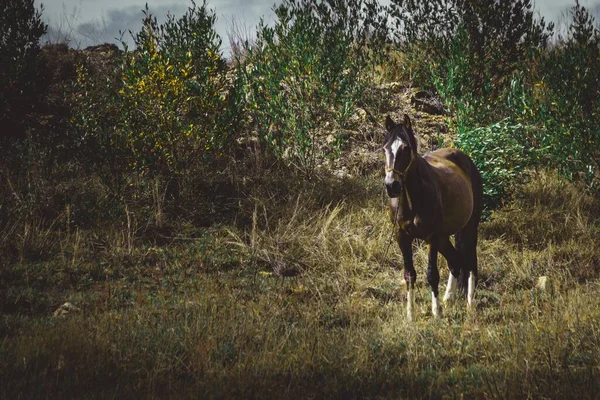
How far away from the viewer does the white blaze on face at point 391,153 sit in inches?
248

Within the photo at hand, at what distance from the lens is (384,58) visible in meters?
16.4

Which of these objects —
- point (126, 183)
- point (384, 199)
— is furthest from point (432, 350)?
point (126, 183)

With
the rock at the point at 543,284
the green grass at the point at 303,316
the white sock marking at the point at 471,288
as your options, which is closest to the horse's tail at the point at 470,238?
the white sock marking at the point at 471,288

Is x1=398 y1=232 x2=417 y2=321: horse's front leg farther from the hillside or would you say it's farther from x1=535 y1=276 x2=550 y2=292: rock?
x1=535 y1=276 x2=550 y2=292: rock

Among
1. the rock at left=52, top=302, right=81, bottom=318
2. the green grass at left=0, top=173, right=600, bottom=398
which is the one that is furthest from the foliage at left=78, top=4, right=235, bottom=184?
the rock at left=52, top=302, right=81, bottom=318

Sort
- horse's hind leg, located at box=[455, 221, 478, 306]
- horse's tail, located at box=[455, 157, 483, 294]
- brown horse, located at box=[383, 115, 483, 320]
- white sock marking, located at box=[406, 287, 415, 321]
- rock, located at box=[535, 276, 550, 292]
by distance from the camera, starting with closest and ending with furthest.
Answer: brown horse, located at box=[383, 115, 483, 320] < white sock marking, located at box=[406, 287, 415, 321] < horse's hind leg, located at box=[455, 221, 478, 306] < horse's tail, located at box=[455, 157, 483, 294] < rock, located at box=[535, 276, 550, 292]

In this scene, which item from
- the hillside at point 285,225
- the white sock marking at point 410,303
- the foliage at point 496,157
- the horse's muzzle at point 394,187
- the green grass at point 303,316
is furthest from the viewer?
the foliage at point 496,157

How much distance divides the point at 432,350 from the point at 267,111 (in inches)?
337

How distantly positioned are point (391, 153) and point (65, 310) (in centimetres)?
445

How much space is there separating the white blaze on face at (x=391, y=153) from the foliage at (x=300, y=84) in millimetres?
6832

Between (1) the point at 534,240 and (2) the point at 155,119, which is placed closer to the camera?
(1) the point at 534,240

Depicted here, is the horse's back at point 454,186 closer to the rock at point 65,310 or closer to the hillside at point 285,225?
the hillside at point 285,225

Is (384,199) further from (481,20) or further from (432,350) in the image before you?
(432,350)

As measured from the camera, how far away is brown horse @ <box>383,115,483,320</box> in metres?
6.50
